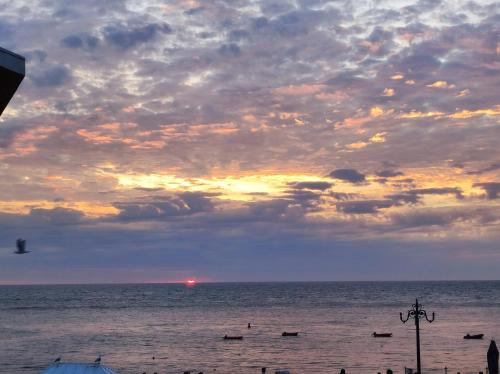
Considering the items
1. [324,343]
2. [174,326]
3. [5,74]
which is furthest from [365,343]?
[5,74]

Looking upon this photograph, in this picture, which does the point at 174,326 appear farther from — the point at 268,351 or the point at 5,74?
the point at 5,74

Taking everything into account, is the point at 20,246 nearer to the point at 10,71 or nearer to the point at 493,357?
the point at 10,71

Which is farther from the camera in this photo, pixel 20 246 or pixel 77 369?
pixel 77 369

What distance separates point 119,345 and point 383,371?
41.6m

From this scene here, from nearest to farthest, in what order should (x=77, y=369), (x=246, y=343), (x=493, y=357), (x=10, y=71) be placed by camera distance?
(x=10, y=71), (x=77, y=369), (x=493, y=357), (x=246, y=343)

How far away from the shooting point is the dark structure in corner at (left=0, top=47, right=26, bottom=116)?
1291 cm

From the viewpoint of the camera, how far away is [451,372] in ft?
207

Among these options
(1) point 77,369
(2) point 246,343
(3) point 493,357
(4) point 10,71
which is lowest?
(2) point 246,343

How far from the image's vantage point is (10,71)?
13156mm

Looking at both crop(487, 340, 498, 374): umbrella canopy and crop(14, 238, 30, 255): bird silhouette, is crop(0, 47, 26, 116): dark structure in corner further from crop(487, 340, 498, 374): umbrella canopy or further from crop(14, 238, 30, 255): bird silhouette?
crop(487, 340, 498, 374): umbrella canopy

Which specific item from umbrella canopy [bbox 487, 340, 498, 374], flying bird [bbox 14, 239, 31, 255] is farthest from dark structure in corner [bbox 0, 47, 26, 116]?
umbrella canopy [bbox 487, 340, 498, 374]

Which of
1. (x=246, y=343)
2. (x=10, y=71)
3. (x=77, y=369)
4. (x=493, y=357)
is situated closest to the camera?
Result: (x=10, y=71)

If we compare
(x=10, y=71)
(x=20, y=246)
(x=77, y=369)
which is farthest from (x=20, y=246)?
(x=77, y=369)

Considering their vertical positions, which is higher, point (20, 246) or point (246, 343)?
point (20, 246)
